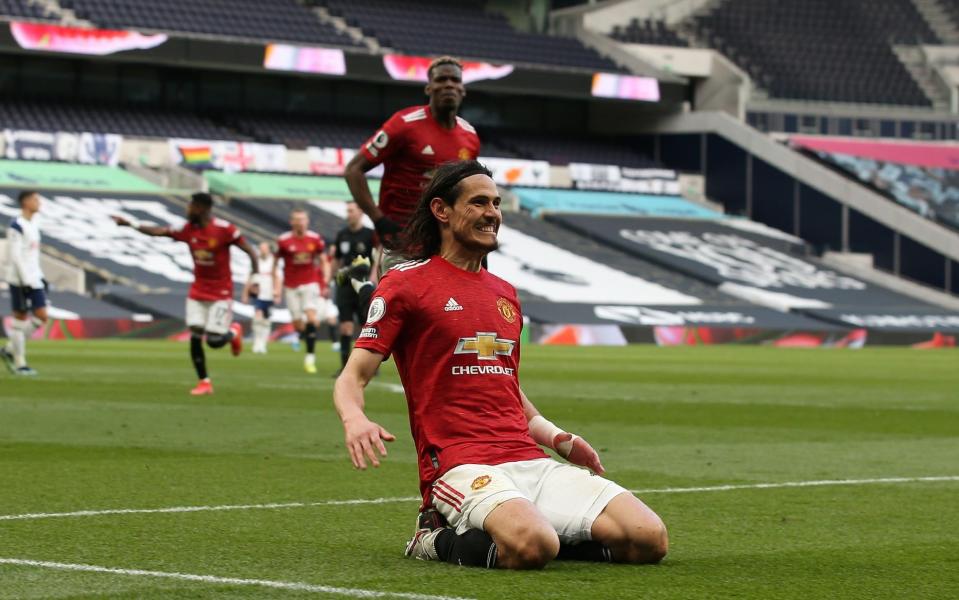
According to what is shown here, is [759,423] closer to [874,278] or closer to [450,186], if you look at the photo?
[450,186]

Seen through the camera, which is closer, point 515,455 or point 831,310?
point 515,455

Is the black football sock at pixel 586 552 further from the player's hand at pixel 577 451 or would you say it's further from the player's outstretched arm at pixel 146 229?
the player's outstretched arm at pixel 146 229

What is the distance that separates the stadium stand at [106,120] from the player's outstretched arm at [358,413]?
45047 mm

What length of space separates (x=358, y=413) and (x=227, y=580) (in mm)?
738

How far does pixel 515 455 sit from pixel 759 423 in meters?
8.50

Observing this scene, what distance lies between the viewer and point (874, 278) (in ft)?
182

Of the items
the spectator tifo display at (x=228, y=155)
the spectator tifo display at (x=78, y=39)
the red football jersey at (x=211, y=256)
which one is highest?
the red football jersey at (x=211, y=256)

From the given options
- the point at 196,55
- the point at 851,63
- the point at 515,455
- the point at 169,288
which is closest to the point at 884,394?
the point at 515,455

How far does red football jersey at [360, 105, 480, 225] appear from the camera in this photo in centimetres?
1239

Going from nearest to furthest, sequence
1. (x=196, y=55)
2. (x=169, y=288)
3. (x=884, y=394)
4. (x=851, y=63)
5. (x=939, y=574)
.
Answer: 1. (x=939, y=574)
2. (x=884, y=394)
3. (x=169, y=288)
4. (x=196, y=55)
5. (x=851, y=63)

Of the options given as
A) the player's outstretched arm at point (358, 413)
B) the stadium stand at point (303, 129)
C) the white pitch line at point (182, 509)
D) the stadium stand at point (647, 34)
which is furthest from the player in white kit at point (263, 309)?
the stadium stand at point (647, 34)

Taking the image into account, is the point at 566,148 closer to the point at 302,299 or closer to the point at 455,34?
the point at 455,34

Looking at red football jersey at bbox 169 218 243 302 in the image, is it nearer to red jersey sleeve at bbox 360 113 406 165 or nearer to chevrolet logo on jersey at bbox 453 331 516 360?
red jersey sleeve at bbox 360 113 406 165

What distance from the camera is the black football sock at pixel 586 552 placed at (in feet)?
21.3
